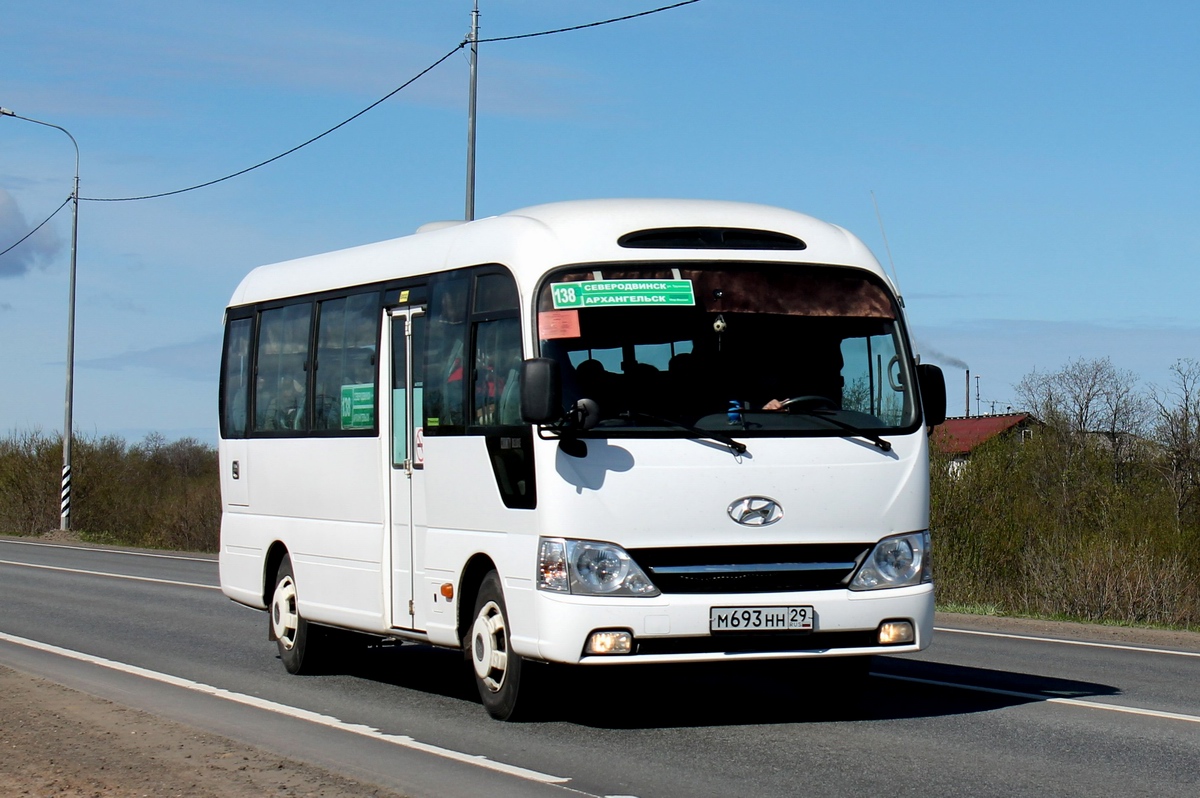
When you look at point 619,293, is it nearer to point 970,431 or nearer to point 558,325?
point 558,325

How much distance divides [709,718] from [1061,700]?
2.39 meters

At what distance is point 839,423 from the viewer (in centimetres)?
955

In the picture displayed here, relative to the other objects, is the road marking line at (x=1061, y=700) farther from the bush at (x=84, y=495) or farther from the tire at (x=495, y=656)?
the bush at (x=84, y=495)

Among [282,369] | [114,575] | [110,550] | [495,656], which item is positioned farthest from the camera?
[110,550]

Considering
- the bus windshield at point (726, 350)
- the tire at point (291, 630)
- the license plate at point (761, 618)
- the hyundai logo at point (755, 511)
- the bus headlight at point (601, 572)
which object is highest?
the bus windshield at point (726, 350)

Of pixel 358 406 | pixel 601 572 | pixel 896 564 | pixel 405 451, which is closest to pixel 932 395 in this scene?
pixel 896 564

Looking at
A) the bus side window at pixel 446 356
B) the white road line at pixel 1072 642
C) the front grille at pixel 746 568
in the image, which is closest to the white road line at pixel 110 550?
the white road line at pixel 1072 642

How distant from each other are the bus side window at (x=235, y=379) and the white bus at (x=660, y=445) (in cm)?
347

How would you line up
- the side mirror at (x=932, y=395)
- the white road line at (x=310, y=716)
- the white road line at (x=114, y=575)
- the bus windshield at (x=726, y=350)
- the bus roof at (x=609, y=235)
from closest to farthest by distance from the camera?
1. the white road line at (x=310, y=716)
2. the bus windshield at (x=726, y=350)
3. the bus roof at (x=609, y=235)
4. the side mirror at (x=932, y=395)
5. the white road line at (x=114, y=575)

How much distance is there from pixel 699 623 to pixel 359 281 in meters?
4.40

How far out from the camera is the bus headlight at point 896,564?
9.38 m

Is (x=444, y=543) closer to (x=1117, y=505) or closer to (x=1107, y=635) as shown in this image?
(x=1107, y=635)

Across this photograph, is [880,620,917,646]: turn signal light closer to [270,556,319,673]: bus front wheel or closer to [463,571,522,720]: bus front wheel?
[463,571,522,720]: bus front wheel

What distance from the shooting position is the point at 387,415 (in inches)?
452
